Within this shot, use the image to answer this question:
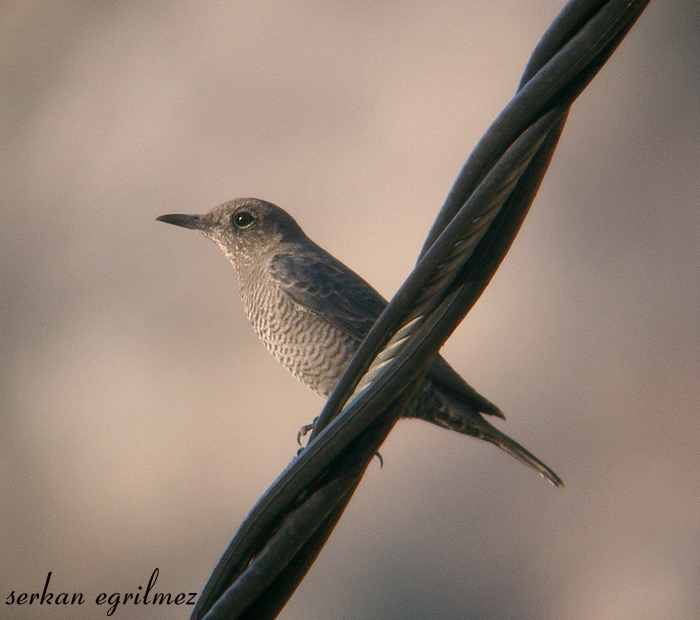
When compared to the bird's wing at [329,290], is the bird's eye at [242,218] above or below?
above

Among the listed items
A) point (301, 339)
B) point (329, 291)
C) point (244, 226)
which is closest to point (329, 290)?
point (329, 291)

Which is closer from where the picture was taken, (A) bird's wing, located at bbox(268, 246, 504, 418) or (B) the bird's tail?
(B) the bird's tail

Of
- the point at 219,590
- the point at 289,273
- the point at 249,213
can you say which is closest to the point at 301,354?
the point at 289,273

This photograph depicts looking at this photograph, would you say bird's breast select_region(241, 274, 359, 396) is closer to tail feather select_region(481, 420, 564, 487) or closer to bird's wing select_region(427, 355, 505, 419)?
bird's wing select_region(427, 355, 505, 419)

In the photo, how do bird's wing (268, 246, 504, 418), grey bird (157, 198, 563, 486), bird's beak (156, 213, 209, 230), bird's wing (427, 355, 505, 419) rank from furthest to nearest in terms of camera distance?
1. bird's beak (156, 213, 209, 230)
2. bird's wing (268, 246, 504, 418)
3. grey bird (157, 198, 563, 486)
4. bird's wing (427, 355, 505, 419)

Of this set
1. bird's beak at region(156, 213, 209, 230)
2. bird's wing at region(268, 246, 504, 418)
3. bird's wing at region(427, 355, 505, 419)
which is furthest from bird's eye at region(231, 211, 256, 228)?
bird's wing at region(427, 355, 505, 419)

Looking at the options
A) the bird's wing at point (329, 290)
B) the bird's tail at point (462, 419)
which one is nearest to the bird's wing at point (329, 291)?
the bird's wing at point (329, 290)

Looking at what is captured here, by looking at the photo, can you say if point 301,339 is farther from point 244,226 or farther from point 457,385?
Answer: point 244,226

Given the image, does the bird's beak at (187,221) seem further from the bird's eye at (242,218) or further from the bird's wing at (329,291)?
the bird's wing at (329,291)
